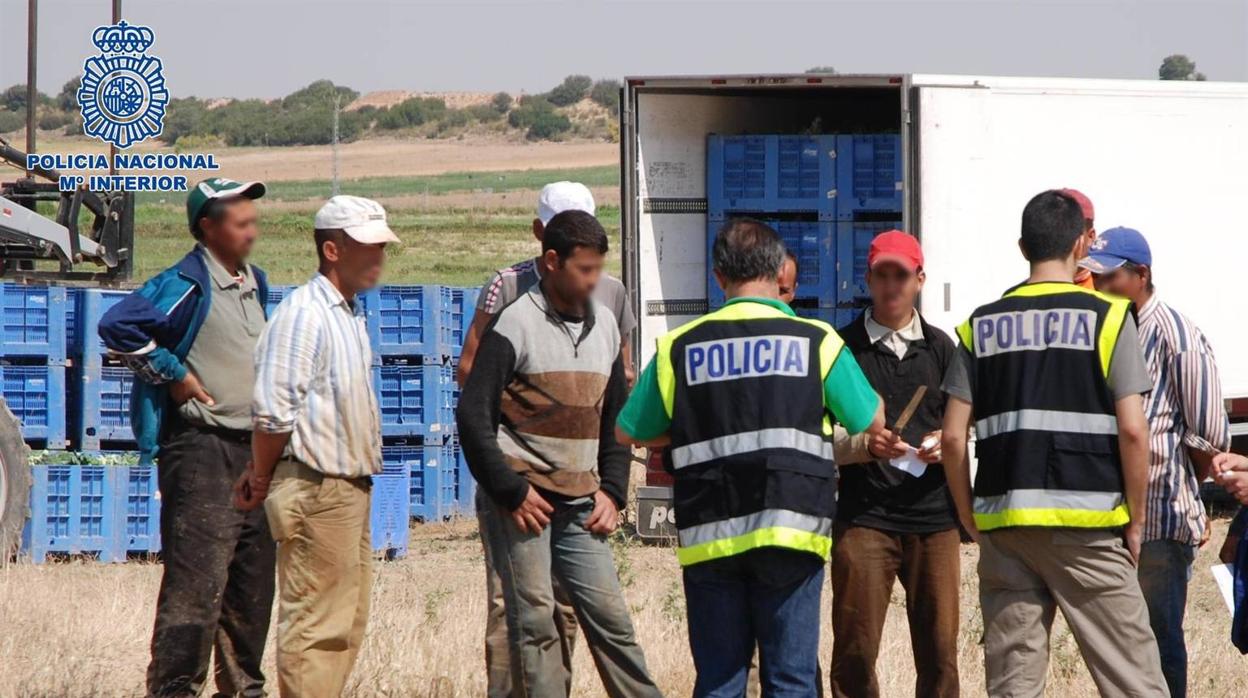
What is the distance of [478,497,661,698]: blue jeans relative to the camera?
505 centimetres

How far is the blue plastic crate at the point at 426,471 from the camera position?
11266 millimetres

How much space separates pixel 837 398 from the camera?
4.48 meters

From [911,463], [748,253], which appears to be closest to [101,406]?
[911,463]

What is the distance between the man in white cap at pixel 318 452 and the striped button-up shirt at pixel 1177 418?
102 inches

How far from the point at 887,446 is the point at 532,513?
1.20 metres

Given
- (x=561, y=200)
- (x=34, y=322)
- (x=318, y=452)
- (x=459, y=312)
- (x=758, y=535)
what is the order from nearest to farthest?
(x=758, y=535) < (x=318, y=452) < (x=561, y=200) < (x=34, y=322) < (x=459, y=312)

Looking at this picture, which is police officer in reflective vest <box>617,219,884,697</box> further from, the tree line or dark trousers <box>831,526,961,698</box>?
the tree line

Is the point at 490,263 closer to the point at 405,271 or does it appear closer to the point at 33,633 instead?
the point at 405,271

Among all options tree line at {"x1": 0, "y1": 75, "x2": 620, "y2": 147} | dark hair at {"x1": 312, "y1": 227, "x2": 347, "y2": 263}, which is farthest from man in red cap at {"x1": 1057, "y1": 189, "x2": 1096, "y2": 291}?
tree line at {"x1": 0, "y1": 75, "x2": 620, "y2": 147}

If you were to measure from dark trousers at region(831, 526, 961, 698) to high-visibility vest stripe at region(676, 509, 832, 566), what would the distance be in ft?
3.05

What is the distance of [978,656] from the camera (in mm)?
6996

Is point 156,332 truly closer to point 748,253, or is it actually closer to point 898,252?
point 748,253

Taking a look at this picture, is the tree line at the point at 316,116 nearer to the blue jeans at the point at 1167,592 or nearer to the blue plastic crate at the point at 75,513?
the blue plastic crate at the point at 75,513

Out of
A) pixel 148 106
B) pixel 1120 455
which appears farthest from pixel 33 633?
pixel 148 106
